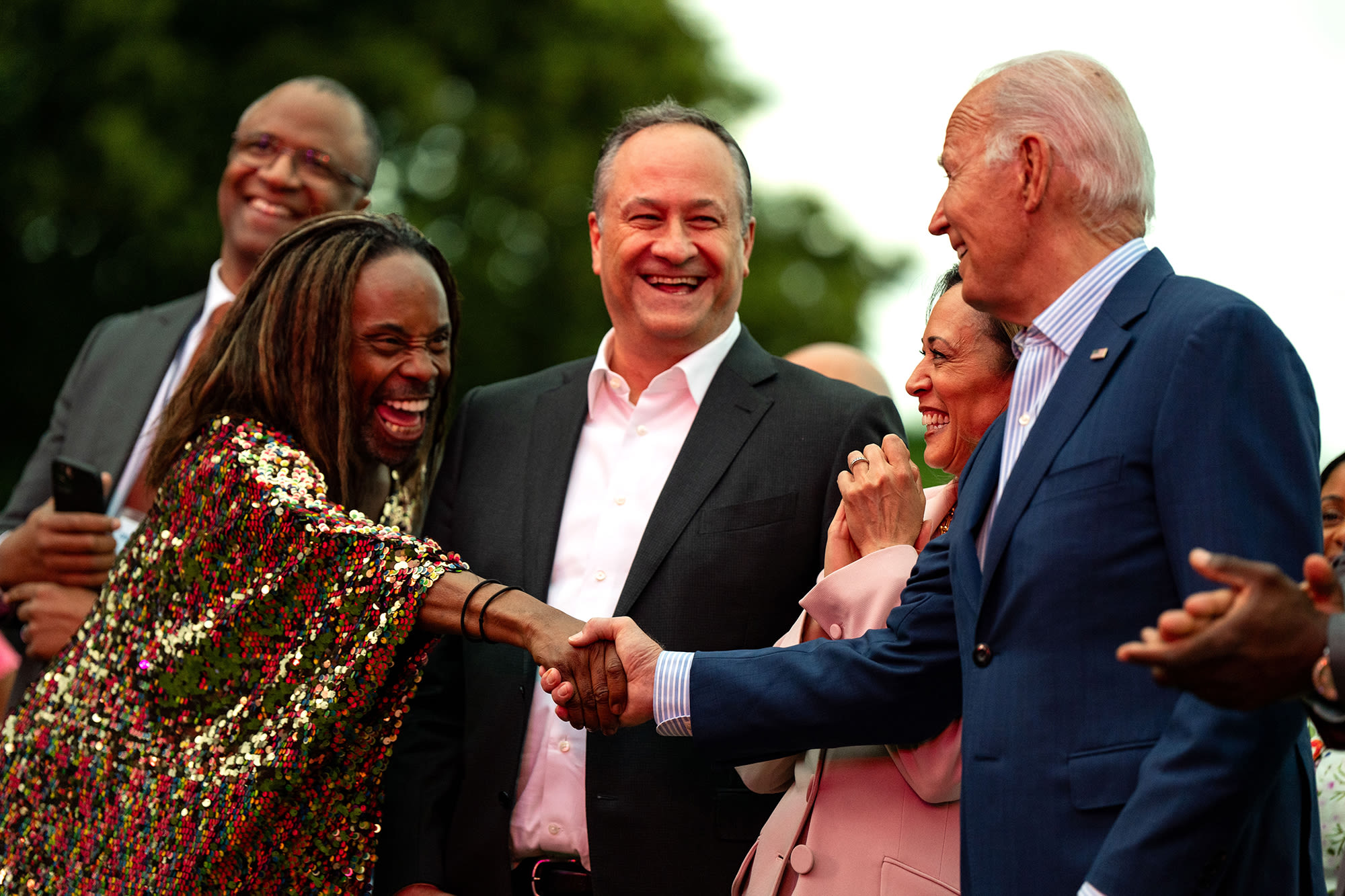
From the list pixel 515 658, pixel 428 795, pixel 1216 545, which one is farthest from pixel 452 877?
pixel 1216 545

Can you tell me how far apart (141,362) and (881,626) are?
3.38m

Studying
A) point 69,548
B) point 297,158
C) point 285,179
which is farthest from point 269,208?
point 69,548

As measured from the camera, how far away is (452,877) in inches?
151

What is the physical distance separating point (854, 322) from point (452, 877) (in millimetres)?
12716

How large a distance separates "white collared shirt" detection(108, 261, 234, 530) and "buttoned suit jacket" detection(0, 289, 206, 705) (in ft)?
0.07

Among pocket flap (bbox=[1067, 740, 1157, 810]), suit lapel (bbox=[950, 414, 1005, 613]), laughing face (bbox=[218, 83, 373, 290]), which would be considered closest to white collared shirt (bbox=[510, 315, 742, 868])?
suit lapel (bbox=[950, 414, 1005, 613])

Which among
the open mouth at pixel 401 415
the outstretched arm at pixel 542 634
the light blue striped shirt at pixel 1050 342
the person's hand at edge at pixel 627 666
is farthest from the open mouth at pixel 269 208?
the light blue striped shirt at pixel 1050 342

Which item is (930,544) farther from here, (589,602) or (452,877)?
(452,877)

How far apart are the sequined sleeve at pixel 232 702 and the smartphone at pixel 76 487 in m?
0.88

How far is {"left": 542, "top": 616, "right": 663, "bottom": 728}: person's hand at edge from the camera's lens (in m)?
3.48

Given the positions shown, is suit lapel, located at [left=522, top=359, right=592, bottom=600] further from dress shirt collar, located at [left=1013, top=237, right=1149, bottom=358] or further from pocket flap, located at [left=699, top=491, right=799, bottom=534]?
dress shirt collar, located at [left=1013, top=237, right=1149, bottom=358]

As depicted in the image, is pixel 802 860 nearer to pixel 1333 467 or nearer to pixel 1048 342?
pixel 1048 342

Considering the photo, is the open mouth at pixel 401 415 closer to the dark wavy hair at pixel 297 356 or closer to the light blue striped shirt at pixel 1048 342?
the dark wavy hair at pixel 297 356

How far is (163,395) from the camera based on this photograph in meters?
5.29
